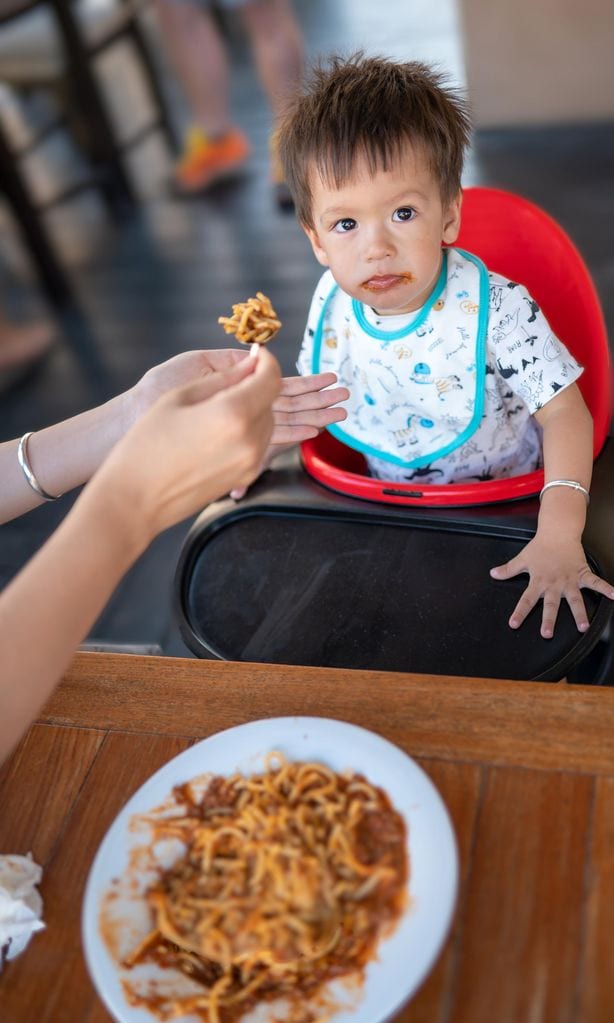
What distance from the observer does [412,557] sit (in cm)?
119

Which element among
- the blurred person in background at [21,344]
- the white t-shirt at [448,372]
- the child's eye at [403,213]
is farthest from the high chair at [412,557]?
the blurred person in background at [21,344]

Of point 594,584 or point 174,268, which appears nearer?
point 594,584

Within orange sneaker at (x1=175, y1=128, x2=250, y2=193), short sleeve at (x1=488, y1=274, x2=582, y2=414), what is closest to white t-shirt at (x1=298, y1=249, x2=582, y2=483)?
short sleeve at (x1=488, y1=274, x2=582, y2=414)

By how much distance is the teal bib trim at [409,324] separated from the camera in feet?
4.29

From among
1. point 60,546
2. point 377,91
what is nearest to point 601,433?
point 377,91

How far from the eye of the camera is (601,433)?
131 centimetres

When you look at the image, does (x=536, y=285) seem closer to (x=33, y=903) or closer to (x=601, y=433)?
(x=601, y=433)

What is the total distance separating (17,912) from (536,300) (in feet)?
3.48

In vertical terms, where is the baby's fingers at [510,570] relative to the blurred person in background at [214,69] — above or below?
below

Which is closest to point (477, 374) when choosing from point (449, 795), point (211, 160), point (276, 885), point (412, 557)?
point (412, 557)

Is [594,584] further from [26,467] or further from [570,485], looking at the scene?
[26,467]

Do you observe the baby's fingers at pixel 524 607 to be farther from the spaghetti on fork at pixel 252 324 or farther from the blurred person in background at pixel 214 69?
the blurred person in background at pixel 214 69

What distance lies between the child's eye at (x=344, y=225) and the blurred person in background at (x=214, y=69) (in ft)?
7.38

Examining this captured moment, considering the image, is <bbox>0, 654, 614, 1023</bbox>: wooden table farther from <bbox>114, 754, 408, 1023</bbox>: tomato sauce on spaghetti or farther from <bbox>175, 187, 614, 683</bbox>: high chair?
<bbox>175, 187, 614, 683</bbox>: high chair
